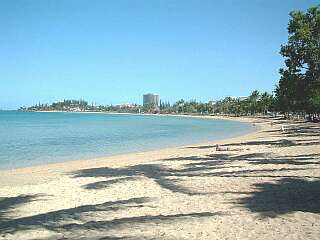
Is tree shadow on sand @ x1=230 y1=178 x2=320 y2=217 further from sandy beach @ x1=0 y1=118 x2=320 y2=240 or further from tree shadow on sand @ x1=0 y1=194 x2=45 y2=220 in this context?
tree shadow on sand @ x1=0 y1=194 x2=45 y2=220

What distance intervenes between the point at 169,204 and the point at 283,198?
3.01 metres

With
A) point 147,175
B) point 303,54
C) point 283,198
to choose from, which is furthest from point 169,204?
point 303,54

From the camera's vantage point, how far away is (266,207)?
9945mm

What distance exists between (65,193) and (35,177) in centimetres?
520

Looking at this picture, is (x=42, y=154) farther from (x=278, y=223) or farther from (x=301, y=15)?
(x=278, y=223)

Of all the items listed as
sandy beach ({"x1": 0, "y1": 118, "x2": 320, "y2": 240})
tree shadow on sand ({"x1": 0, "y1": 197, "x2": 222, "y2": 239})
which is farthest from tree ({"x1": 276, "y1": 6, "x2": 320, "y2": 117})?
tree shadow on sand ({"x1": 0, "y1": 197, "x2": 222, "y2": 239})

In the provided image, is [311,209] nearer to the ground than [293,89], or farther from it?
nearer to the ground

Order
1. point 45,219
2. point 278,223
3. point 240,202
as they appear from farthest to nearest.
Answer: point 240,202, point 45,219, point 278,223

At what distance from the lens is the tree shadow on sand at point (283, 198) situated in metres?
9.66

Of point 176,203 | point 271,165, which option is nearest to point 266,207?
point 176,203

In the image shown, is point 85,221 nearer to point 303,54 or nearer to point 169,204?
point 169,204

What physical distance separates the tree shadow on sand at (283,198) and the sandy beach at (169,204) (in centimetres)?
2

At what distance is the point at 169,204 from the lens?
10.7 metres

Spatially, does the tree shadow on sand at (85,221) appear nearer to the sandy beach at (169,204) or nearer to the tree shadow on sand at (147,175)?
the sandy beach at (169,204)
